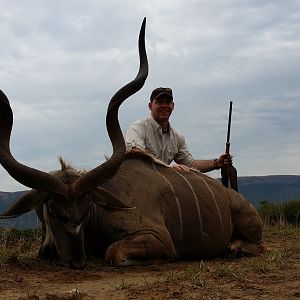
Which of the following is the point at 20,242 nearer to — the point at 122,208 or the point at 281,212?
→ the point at 122,208

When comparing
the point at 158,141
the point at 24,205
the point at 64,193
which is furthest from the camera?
the point at 158,141

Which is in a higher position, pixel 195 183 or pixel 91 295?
pixel 195 183

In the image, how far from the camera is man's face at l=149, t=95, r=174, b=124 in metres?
6.00

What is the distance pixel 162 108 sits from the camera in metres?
6.01

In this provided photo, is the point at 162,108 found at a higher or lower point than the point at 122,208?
higher

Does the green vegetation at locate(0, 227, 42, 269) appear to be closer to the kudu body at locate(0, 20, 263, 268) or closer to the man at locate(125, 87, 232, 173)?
the kudu body at locate(0, 20, 263, 268)

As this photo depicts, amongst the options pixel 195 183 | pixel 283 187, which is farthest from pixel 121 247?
pixel 283 187

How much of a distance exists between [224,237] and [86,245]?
4.31ft

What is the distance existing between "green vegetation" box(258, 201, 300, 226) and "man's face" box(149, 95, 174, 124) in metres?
3.77

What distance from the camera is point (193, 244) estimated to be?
5035 mm

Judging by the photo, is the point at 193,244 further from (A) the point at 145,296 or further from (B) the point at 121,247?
(A) the point at 145,296

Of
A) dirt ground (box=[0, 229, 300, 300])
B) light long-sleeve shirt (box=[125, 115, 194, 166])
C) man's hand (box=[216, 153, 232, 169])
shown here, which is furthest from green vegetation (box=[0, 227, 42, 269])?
man's hand (box=[216, 153, 232, 169])

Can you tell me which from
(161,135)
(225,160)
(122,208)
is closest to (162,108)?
(161,135)

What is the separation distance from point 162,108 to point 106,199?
1.77 m
